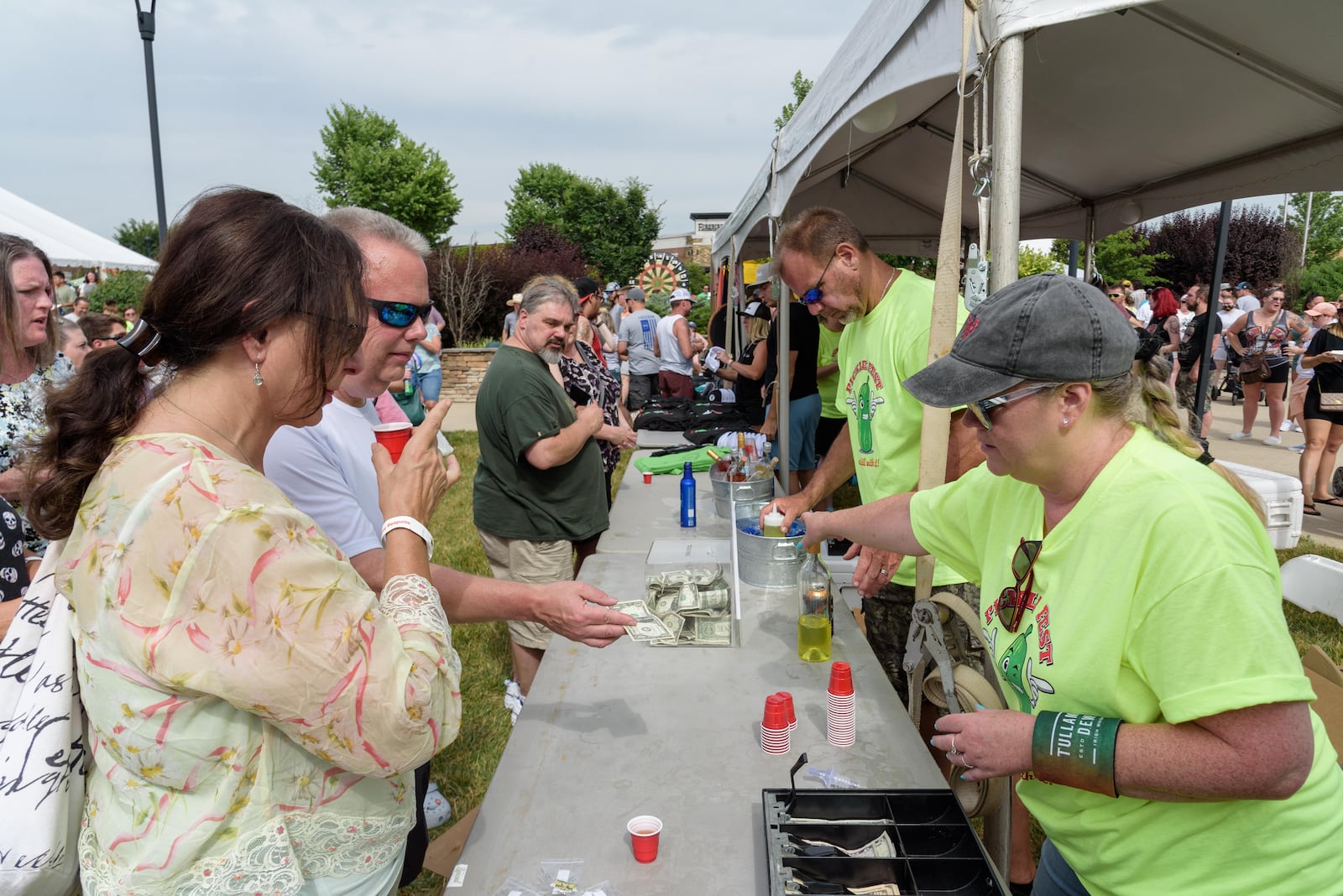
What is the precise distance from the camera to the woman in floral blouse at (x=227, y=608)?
963 mm

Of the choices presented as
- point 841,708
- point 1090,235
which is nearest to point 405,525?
point 841,708

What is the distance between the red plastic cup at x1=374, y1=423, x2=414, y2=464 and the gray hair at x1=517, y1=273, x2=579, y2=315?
1.78 metres

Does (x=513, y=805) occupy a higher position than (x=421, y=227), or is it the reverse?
(x=421, y=227)

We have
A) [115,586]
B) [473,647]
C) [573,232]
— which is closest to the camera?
[115,586]

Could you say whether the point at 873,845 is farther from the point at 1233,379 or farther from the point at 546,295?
the point at 1233,379

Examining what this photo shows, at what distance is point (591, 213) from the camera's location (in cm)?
4766

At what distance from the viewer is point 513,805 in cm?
159

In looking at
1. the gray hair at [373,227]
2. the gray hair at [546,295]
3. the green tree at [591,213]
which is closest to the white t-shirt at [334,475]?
the gray hair at [373,227]

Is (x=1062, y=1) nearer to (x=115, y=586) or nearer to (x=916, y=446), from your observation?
(x=916, y=446)

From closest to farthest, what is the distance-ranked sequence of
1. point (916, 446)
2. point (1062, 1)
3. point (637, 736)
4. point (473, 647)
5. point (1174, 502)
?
point (1174, 502)
point (1062, 1)
point (637, 736)
point (916, 446)
point (473, 647)

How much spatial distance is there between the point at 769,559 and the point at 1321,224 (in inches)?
1405

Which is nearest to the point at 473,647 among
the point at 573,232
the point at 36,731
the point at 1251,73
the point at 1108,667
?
the point at 36,731

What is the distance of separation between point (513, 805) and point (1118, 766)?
43.5 inches

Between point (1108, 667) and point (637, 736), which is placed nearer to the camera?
point (1108, 667)
